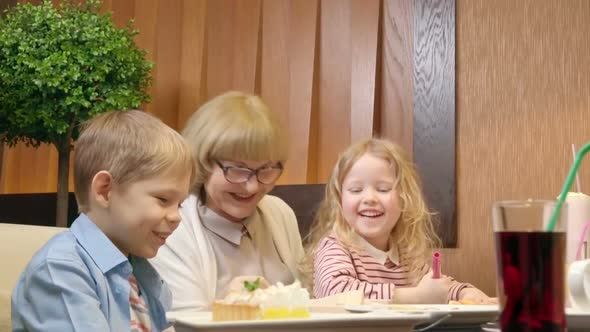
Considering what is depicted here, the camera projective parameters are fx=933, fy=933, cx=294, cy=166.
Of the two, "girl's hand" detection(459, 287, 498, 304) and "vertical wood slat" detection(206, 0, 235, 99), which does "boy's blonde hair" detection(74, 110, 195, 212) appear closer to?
"girl's hand" detection(459, 287, 498, 304)

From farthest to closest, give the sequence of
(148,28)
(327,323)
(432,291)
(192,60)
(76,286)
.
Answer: (148,28)
(192,60)
(432,291)
(76,286)
(327,323)

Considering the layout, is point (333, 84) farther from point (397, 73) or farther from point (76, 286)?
point (76, 286)

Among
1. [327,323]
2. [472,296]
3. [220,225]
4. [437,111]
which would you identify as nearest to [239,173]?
[220,225]

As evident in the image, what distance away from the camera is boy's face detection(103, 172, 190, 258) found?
154 centimetres

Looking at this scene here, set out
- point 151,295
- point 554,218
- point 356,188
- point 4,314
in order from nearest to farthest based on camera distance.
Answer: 1. point 554,218
2. point 4,314
3. point 151,295
4. point 356,188

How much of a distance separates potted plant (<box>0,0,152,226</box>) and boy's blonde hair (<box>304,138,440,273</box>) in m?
0.71

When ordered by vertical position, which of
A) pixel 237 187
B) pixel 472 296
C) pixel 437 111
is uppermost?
pixel 437 111

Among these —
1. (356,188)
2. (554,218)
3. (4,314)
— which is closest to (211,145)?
(356,188)

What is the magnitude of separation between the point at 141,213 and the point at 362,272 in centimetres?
77

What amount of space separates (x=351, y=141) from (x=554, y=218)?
179 cm

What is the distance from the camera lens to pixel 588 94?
236 cm

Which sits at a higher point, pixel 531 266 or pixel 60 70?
pixel 60 70

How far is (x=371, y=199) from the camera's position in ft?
7.26

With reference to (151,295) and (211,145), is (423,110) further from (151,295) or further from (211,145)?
(151,295)
